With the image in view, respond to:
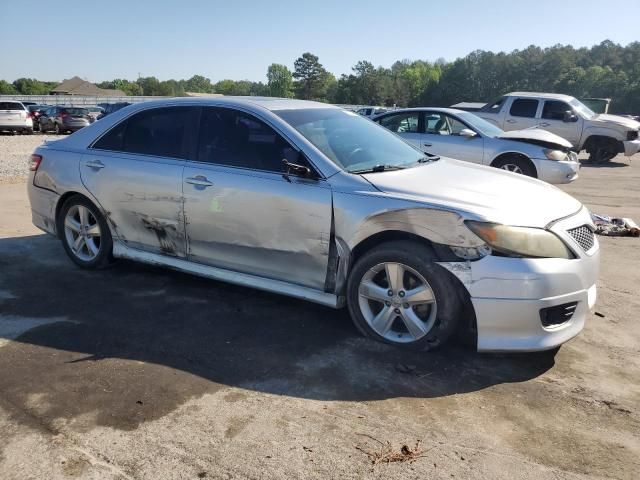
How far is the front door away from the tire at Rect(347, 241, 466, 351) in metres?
0.34

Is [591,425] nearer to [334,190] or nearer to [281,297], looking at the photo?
[334,190]

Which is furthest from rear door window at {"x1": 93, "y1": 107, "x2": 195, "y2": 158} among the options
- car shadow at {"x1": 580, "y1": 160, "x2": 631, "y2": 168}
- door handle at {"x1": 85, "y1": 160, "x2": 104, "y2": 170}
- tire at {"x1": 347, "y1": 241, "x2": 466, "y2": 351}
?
car shadow at {"x1": 580, "y1": 160, "x2": 631, "y2": 168}

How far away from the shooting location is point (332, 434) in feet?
9.07

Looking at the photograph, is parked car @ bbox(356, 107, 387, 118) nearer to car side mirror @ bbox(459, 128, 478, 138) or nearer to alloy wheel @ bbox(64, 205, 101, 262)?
car side mirror @ bbox(459, 128, 478, 138)

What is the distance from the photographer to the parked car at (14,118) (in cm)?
2403

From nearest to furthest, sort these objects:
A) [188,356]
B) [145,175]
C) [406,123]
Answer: [188,356] → [145,175] → [406,123]

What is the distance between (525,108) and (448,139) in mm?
6437

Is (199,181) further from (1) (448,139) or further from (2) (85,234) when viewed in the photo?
(1) (448,139)


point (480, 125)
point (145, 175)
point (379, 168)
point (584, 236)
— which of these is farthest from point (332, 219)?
point (480, 125)

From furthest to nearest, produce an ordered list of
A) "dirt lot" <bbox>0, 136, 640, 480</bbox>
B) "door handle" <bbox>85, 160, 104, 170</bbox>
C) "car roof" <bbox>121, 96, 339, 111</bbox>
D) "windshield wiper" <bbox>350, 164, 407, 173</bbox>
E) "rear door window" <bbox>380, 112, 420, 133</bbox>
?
"rear door window" <bbox>380, 112, 420, 133</bbox>, "door handle" <bbox>85, 160, 104, 170</bbox>, "car roof" <bbox>121, 96, 339, 111</bbox>, "windshield wiper" <bbox>350, 164, 407, 173</bbox>, "dirt lot" <bbox>0, 136, 640, 480</bbox>

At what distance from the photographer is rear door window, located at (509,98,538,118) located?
15.3 meters

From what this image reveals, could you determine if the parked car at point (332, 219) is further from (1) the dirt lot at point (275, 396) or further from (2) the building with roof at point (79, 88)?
(2) the building with roof at point (79, 88)

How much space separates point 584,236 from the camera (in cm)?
367

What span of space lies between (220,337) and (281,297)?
2.89ft
